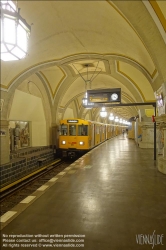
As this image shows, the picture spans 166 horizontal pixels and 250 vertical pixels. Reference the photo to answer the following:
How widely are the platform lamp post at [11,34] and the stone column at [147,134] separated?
32.6ft

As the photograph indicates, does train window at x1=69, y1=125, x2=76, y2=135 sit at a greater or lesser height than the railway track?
greater

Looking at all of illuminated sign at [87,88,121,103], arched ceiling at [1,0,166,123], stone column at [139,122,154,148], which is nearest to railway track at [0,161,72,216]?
arched ceiling at [1,0,166,123]

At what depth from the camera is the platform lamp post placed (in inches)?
93.0

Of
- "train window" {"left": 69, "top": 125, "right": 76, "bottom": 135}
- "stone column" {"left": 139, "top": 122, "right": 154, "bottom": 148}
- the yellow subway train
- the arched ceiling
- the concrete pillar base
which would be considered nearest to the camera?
the arched ceiling

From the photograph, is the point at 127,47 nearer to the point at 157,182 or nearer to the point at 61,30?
the point at 61,30

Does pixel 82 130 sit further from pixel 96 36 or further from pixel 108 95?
pixel 96 36

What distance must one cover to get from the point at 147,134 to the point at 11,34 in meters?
10.6

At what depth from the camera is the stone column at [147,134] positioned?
11.3 meters

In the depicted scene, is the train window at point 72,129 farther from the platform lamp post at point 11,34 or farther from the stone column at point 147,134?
the platform lamp post at point 11,34

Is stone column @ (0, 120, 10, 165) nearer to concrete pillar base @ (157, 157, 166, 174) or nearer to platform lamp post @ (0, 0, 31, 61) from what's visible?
platform lamp post @ (0, 0, 31, 61)

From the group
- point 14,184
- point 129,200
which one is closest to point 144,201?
point 129,200

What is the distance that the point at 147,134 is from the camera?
11586mm

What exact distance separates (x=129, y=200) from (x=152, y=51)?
3632 mm

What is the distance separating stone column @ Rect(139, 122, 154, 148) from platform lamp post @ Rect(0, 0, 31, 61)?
9936 millimetres
